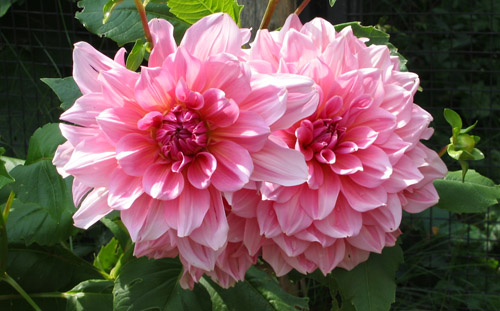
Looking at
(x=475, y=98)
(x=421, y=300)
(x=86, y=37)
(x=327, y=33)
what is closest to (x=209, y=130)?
(x=327, y=33)

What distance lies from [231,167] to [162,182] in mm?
53

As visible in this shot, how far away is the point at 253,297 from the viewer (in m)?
0.75

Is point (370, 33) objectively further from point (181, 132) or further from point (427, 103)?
point (427, 103)

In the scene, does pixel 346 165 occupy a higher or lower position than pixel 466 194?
higher

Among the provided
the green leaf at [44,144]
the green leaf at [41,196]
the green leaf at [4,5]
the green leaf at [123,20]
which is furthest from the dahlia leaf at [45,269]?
the green leaf at [4,5]

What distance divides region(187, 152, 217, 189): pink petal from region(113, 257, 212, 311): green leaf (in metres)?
0.24

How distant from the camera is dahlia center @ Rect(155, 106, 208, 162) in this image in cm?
50

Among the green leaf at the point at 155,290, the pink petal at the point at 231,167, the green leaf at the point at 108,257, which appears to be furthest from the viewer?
the green leaf at the point at 108,257

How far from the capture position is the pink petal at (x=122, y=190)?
48 cm

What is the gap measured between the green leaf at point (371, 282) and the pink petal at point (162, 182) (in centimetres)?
23

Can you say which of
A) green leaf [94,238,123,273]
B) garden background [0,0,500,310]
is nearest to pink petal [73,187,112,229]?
green leaf [94,238,123,273]

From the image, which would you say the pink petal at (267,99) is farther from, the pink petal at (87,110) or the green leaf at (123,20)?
the green leaf at (123,20)

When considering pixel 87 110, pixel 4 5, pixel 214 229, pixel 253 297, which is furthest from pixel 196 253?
pixel 4 5

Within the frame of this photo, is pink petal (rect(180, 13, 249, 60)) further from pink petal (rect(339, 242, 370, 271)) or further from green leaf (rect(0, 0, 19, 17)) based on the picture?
green leaf (rect(0, 0, 19, 17))
